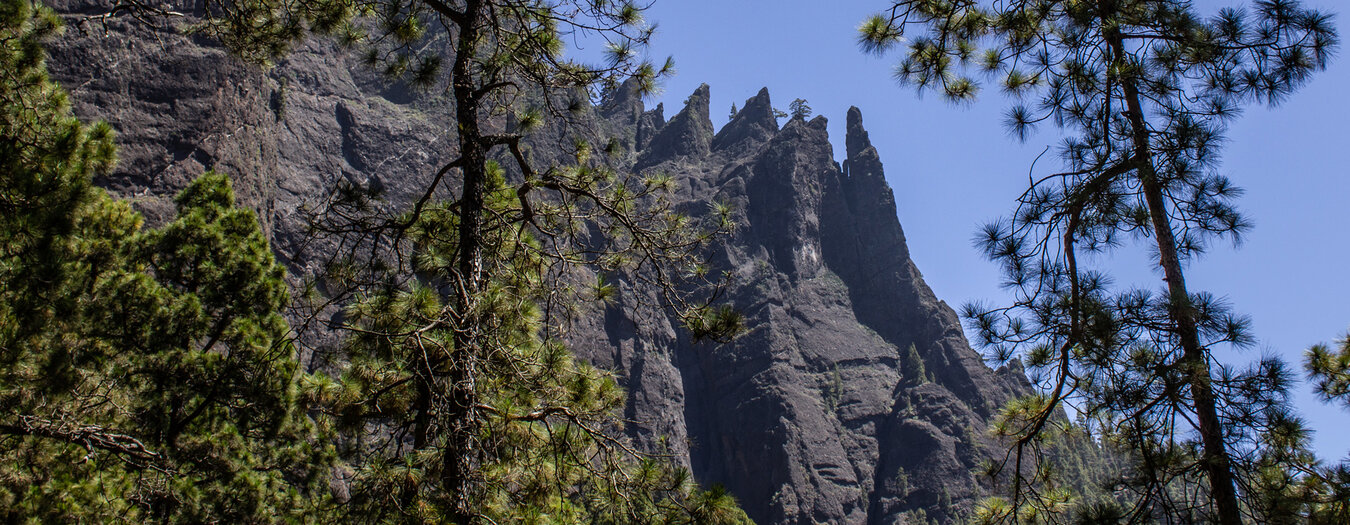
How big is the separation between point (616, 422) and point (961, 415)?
3063 inches

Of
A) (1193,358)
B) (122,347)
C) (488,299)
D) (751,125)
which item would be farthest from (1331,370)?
(751,125)

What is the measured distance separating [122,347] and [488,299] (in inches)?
313

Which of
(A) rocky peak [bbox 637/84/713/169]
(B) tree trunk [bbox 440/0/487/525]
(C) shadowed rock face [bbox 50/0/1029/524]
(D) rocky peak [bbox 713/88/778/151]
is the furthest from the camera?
(D) rocky peak [bbox 713/88/778/151]

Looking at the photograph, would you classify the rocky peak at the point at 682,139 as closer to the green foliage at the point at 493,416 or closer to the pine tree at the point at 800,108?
the pine tree at the point at 800,108

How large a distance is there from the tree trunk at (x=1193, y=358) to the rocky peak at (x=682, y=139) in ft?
294

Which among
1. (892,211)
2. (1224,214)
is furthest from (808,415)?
(1224,214)

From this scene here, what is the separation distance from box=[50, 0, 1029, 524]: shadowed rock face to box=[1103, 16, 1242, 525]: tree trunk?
3853 cm

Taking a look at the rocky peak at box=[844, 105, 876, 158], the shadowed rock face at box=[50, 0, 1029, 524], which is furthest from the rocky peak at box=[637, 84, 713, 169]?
the rocky peak at box=[844, 105, 876, 158]

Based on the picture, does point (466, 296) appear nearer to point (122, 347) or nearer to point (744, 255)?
point (122, 347)

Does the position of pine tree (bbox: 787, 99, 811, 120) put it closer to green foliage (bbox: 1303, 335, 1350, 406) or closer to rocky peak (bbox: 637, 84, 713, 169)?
rocky peak (bbox: 637, 84, 713, 169)

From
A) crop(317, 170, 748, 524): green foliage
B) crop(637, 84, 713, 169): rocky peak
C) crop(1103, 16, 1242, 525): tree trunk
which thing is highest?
crop(637, 84, 713, 169): rocky peak

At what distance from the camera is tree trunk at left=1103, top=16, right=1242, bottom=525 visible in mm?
4219

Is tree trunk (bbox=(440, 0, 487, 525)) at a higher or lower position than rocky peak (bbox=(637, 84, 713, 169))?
lower

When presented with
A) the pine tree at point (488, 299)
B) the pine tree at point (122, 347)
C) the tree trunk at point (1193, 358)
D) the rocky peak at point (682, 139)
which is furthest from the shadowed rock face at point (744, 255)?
the tree trunk at point (1193, 358)
